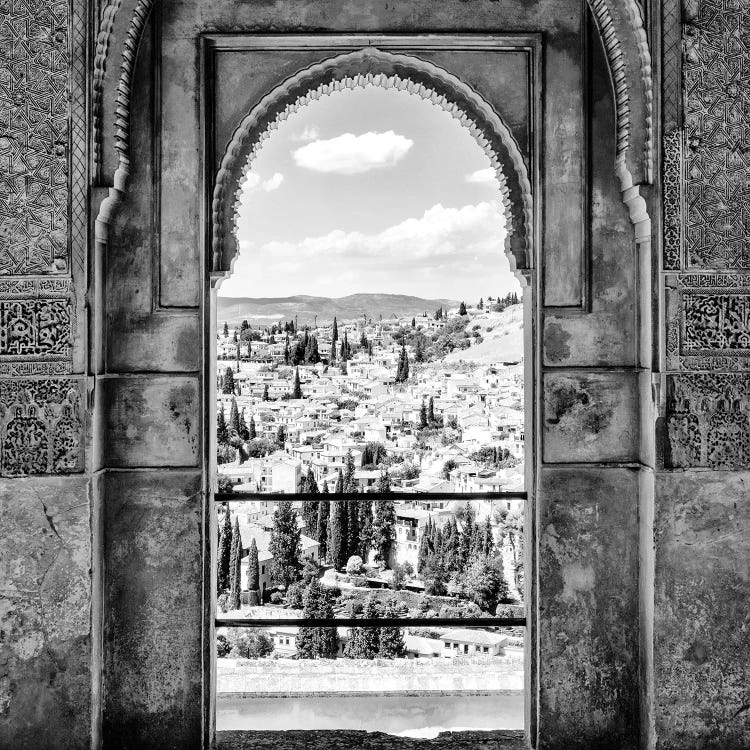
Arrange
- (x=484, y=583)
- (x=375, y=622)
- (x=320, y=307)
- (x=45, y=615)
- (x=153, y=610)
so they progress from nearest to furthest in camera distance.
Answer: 1. (x=45, y=615)
2. (x=153, y=610)
3. (x=375, y=622)
4. (x=484, y=583)
5. (x=320, y=307)

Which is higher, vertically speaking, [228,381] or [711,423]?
[228,381]

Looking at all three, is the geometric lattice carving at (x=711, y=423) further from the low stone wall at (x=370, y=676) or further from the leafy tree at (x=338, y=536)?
the leafy tree at (x=338, y=536)

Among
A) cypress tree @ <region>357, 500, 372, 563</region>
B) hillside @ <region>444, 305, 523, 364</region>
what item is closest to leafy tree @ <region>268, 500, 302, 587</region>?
cypress tree @ <region>357, 500, 372, 563</region>

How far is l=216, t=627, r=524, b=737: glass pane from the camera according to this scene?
11.9 feet

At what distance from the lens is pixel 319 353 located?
3752 millimetres

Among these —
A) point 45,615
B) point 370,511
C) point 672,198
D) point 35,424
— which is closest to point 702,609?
point 370,511

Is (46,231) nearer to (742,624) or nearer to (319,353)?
(319,353)

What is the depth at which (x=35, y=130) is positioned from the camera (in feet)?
10.2

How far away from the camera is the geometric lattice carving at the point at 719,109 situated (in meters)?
3.16

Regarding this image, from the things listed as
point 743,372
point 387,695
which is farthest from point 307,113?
point 387,695

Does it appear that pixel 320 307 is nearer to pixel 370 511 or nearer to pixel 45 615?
pixel 370 511

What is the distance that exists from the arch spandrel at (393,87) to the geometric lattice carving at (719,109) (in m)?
0.80

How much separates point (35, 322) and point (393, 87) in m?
2.16

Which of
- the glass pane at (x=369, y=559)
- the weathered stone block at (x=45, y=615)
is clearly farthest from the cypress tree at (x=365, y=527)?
the weathered stone block at (x=45, y=615)
